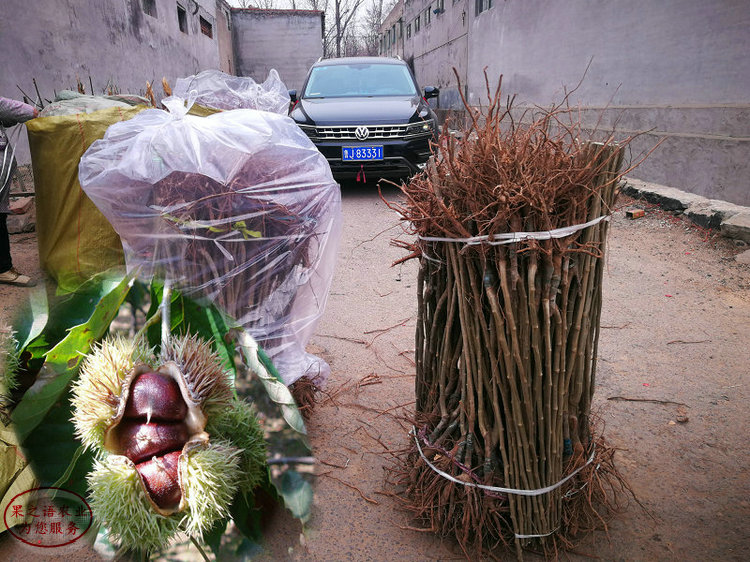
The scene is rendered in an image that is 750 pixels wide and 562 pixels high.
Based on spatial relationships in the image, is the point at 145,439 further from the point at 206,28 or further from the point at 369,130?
the point at 206,28

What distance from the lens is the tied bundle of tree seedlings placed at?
156 centimetres

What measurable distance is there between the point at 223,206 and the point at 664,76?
5.93m

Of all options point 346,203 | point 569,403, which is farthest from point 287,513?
point 346,203

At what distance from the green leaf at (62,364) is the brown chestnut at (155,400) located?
0.39 m

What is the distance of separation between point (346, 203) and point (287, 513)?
5.30 meters

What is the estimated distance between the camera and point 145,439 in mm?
1285

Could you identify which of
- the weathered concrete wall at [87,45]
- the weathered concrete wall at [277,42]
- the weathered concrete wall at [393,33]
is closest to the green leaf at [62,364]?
the weathered concrete wall at [87,45]

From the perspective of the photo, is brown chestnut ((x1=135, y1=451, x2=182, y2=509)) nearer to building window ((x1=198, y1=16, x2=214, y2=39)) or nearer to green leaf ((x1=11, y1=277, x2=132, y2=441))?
green leaf ((x1=11, y1=277, x2=132, y2=441))

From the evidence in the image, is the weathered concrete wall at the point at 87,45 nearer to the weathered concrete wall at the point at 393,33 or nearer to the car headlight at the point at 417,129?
the car headlight at the point at 417,129

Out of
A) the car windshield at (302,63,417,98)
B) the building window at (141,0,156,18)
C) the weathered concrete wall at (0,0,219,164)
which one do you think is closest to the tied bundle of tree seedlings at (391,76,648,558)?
the weathered concrete wall at (0,0,219,164)

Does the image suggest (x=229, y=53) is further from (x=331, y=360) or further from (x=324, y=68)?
(x=331, y=360)

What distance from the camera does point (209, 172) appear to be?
2053 mm

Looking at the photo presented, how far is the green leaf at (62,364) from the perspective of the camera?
161 cm

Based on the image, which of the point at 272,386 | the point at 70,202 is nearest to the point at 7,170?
the point at 70,202
